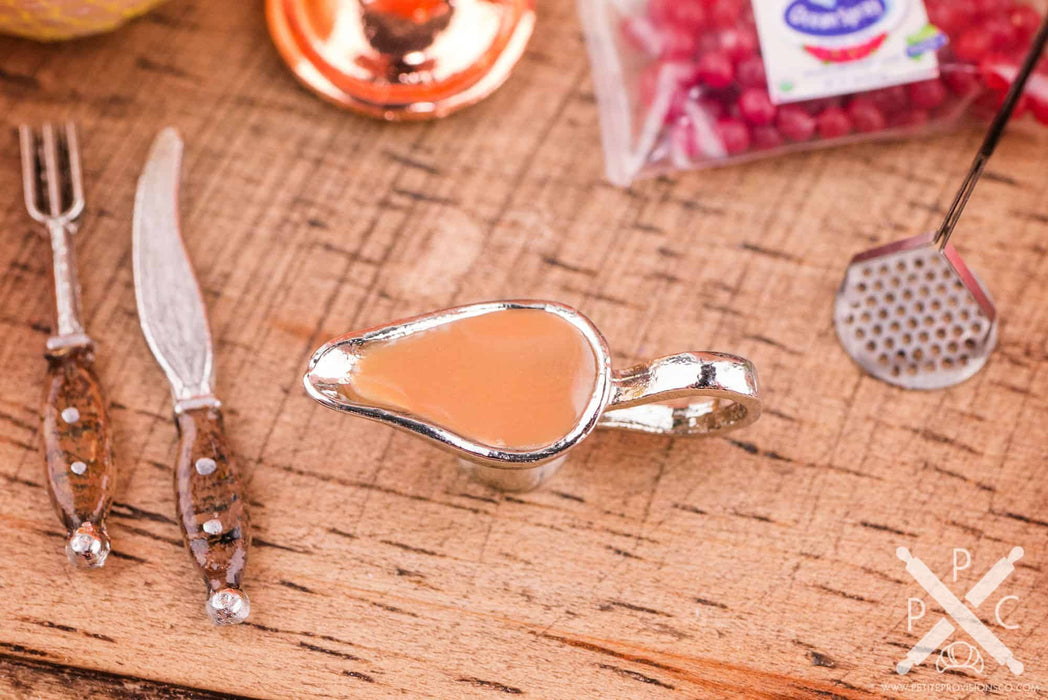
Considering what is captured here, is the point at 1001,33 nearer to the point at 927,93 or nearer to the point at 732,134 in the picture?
the point at 927,93

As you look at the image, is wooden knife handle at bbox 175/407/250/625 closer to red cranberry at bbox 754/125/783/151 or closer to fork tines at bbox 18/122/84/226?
fork tines at bbox 18/122/84/226

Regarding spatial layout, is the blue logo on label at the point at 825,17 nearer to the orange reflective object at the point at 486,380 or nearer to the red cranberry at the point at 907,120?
the red cranberry at the point at 907,120

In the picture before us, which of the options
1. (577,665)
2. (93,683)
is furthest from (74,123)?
(577,665)

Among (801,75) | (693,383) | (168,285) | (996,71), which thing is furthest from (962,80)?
(168,285)

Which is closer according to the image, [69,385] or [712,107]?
[69,385]

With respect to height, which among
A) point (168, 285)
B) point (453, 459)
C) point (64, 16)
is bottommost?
point (453, 459)

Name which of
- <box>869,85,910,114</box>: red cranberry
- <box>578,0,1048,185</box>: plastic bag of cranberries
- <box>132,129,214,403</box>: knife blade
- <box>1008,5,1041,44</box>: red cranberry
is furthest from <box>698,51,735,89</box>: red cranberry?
<box>132,129,214,403</box>: knife blade
